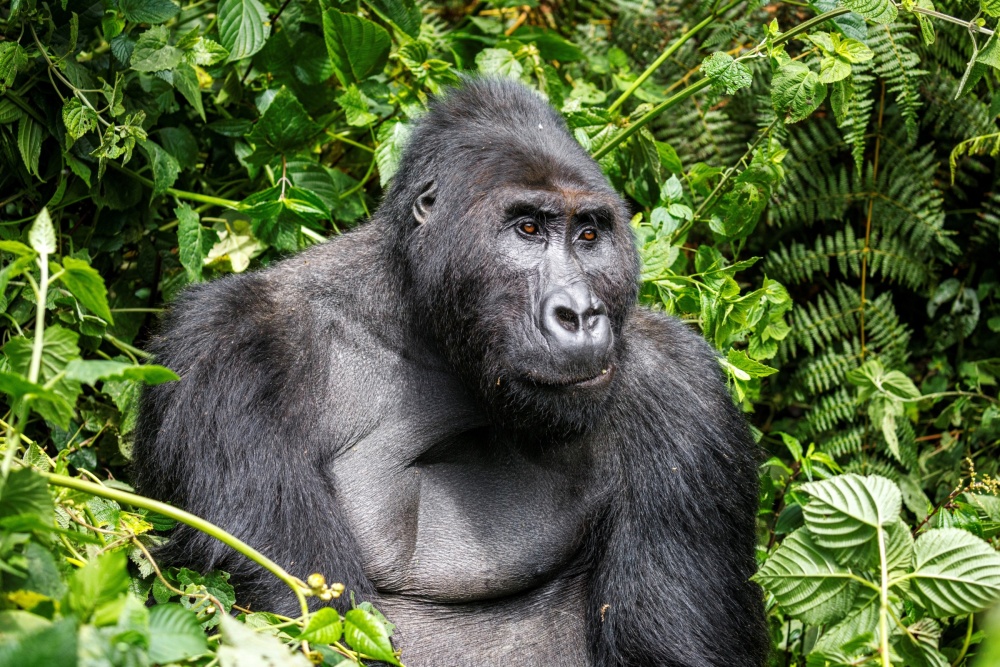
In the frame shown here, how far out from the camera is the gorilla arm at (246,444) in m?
3.01

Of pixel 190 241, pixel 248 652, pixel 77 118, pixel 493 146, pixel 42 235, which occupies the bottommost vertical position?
pixel 190 241

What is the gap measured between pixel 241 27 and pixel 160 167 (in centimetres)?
61

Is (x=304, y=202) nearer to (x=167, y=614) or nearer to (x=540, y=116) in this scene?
(x=540, y=116)

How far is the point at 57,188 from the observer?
12.9 ft

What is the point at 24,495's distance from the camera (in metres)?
1.82

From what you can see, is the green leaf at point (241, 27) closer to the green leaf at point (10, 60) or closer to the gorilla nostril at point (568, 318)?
the green leaf at point (10, 60)

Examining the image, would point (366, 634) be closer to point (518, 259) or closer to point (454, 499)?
point (454, 499)

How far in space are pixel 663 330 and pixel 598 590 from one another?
0.90 metres

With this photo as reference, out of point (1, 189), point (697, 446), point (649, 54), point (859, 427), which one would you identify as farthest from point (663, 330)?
point (649, 54)

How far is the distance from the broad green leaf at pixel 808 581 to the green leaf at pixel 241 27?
8.78 feet

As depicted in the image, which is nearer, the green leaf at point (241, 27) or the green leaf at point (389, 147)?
the green leaf at point (241, 27)

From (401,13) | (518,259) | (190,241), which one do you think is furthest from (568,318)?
(401,13)

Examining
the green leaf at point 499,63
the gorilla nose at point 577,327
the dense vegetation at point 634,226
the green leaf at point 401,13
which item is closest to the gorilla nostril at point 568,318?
the gorilla nose at point 577,327

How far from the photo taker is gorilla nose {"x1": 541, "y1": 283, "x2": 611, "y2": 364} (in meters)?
2.92
